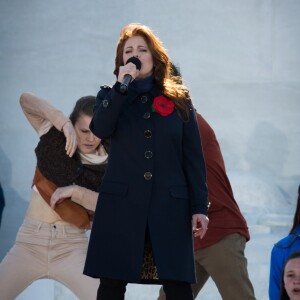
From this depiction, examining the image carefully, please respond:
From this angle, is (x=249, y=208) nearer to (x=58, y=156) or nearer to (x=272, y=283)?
(x=272, y=283)

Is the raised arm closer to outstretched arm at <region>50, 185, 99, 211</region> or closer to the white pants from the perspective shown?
outstretched arm at <region>50, 185, 99, 211</region>

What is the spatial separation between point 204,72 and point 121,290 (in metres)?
2.74

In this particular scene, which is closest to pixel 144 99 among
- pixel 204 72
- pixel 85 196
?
pixel 85 196

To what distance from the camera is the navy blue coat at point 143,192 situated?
10.9 ft

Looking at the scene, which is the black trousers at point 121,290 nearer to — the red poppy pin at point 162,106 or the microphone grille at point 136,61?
the red poppy pin at point 162,106

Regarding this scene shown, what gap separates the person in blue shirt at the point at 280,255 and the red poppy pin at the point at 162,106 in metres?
1.21

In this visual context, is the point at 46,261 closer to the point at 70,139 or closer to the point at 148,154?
the point at 70,139

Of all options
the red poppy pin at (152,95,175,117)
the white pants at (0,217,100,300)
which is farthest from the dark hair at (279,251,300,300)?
the red poppy pin at (152,95,175,117)

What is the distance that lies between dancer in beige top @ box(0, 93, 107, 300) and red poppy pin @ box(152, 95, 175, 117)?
2.66ft

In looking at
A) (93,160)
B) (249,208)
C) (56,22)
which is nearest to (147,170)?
(93,160)

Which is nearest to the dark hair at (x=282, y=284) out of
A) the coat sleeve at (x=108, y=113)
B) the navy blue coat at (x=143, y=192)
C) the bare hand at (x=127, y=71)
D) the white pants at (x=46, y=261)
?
the navy blue coat at (x=143, y=192)

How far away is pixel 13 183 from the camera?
5941mm

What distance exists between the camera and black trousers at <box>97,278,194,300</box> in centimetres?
329

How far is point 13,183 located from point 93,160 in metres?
1.70
